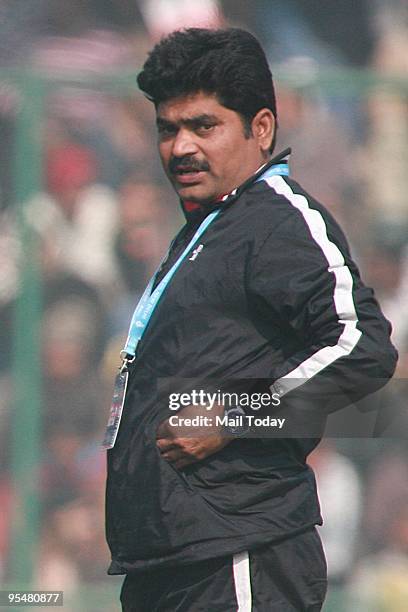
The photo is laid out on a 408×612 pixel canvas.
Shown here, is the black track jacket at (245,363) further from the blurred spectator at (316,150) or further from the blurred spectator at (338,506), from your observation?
the blurred spectator at (316,150)

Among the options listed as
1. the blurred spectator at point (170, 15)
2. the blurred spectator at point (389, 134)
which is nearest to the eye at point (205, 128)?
the blurred spectator at point (170, 15)

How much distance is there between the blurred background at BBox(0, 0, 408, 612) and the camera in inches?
211

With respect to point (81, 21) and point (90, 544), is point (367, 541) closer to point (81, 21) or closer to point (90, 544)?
point (90, 544)

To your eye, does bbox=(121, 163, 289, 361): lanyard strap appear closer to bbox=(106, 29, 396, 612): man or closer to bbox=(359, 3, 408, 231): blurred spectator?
bbox=(106, 29, 396, 612): man

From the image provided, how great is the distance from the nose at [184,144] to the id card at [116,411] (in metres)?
0.49

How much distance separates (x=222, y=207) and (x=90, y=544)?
8.93 feet

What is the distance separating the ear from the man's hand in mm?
623

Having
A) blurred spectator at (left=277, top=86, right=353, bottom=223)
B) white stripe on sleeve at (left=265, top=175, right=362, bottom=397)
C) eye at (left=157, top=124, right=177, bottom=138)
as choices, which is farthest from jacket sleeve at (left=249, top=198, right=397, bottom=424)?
blurred spectator at (left=277, top=86, right=353, bottom=223)

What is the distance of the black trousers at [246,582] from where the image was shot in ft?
9.05

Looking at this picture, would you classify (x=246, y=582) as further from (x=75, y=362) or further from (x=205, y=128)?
(x=75, y=362)

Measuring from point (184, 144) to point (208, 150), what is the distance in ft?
0.18

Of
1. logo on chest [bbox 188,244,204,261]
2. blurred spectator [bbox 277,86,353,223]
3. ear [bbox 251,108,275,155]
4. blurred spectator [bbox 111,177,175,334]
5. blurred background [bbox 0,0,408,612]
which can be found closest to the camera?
logo on chest [bbox 188,244,204,261]

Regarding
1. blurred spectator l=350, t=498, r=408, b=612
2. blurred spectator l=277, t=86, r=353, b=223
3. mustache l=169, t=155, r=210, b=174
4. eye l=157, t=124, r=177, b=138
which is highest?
blurred spectator l=277, t=86, r=353, b=223

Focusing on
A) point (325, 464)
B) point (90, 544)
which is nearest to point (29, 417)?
point (90, 544)
